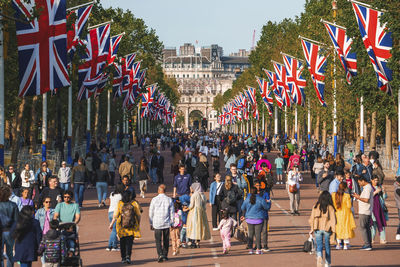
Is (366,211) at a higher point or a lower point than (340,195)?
lower

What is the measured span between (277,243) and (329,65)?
3254 cm

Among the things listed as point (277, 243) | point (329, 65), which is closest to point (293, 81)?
point (329, 65)

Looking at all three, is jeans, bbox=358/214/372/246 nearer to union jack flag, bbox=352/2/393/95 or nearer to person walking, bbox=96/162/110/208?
union jack flag, bbox=352/2/393/95

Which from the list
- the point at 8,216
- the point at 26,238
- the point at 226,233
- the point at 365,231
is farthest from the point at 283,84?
the point at 26,238

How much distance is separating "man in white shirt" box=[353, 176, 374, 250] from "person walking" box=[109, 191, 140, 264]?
184 inches

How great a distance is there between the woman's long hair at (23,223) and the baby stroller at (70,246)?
19.4 inches

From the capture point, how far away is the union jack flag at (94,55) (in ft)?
113

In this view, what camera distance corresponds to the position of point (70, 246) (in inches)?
495

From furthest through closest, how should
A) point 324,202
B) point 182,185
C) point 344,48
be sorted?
point 344,48 → point 182,185 → point 324,202

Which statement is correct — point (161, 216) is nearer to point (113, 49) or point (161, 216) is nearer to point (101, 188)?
point (101, 188)

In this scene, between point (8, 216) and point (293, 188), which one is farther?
point (293, 188)

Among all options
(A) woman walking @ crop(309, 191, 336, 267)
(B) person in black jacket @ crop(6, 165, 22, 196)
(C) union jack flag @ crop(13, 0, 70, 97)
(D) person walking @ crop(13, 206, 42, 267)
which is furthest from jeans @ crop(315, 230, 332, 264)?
(C) union jack flag @ crop(13, 0, 70, 97)

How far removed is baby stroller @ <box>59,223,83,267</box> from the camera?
12.3 metres

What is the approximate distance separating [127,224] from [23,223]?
2.96 meters
